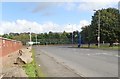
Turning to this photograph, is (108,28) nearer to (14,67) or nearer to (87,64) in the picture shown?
(87,64)

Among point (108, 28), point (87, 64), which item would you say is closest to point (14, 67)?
point (87, 64)

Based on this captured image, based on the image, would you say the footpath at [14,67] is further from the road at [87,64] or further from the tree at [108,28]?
the tree at [108,28]

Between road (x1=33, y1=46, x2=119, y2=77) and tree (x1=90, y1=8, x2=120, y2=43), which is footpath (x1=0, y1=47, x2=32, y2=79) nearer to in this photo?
road (x1=33, y1=46, x2=119, y2=77)

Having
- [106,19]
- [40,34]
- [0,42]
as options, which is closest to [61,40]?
[40,34]

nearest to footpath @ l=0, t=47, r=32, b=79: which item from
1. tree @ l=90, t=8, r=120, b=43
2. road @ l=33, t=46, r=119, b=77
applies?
road @ l=33, t=46, r=119, b=77

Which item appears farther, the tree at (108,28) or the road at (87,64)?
the tree at (108,28)

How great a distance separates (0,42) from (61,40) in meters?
134

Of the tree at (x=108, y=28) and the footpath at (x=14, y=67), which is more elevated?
A: the tree at (x=108, y=28)

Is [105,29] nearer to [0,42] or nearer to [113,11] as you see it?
[113,11]

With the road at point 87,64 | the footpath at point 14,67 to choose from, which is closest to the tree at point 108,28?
the road at point 87,64

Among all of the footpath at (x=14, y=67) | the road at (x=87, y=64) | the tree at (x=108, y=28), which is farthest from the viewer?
the tree at (x=108, y=28)

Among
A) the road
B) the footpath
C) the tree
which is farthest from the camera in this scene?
the tree

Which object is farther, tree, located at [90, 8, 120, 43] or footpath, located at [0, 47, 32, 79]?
tree, located at [90, 8, 120, 43]

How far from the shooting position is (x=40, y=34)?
607ft
